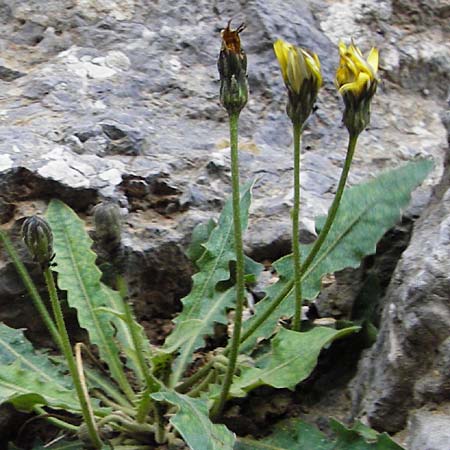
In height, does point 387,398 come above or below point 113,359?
above

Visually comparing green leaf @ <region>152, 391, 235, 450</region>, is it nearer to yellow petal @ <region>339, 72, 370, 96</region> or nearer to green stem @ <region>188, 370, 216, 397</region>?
green stem @ <region>188, 370, 216, 397</region>

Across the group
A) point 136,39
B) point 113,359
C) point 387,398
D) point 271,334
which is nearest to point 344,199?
point 271,334

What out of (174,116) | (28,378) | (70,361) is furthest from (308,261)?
(174,116)

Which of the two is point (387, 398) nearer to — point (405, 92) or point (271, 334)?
point (271, 334)

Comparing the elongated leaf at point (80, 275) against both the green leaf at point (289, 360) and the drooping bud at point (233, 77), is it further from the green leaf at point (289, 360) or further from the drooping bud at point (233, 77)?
the drooping bud at point (233, 77)

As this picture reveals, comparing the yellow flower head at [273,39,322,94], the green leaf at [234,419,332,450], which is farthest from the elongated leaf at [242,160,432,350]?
the yellow flower head at [273,39,322,94]

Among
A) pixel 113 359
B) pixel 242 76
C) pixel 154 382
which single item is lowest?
pixel 113 359

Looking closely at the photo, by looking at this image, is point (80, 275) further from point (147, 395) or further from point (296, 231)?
point (296, 231)
